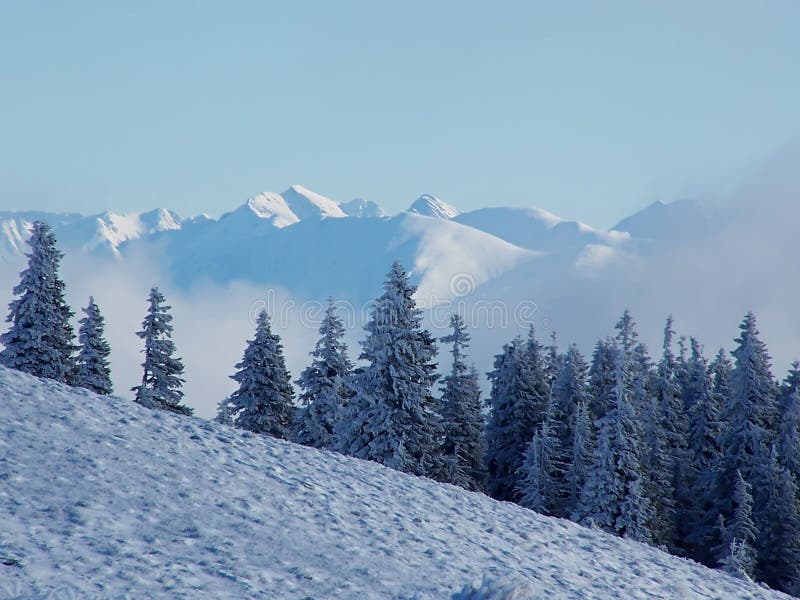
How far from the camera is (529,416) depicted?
4450 cm

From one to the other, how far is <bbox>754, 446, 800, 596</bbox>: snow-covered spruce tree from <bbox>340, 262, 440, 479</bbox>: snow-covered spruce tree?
18358 mm

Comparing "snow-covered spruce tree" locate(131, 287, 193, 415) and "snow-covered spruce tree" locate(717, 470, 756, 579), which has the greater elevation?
"snow-covered spruce tree" locate(131, 287, 193, 415)

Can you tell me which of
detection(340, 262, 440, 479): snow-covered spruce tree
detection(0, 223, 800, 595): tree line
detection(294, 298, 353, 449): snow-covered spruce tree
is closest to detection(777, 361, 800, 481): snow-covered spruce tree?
detection(0, 223, 800, 595): tree line

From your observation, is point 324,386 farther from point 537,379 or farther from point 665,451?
point 665,451

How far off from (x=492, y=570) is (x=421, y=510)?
2.57 m

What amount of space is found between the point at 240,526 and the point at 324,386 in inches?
1127

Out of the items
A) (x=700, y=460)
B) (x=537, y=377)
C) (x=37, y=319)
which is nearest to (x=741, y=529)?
(x=700, y=460)

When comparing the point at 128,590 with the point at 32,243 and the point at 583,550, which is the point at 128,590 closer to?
the point at 583,550

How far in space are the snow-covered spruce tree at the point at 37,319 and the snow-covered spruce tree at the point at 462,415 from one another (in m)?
19.0

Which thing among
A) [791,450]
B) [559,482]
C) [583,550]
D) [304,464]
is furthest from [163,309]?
[791,450]

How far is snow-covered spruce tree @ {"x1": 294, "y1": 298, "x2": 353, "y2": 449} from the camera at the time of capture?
126 feet

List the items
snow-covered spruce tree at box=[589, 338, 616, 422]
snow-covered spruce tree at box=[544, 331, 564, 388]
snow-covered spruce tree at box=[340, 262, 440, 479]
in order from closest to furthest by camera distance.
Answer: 1. snow-covered spruce tree at box=[340, 262, 440, 479]
2. snow-covered spruce tree at box=[589, 338, 616, 422]
3. snow-covered spruce tree at box=[544, 331, 564, 388]

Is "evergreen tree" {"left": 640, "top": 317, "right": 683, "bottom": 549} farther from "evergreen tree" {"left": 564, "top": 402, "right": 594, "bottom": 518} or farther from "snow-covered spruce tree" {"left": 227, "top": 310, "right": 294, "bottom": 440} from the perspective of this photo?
"snow-covered spruce tree" {"left": 227, "top": 310, "right": 294, "bottom": 440}

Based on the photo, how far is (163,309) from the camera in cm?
3909
